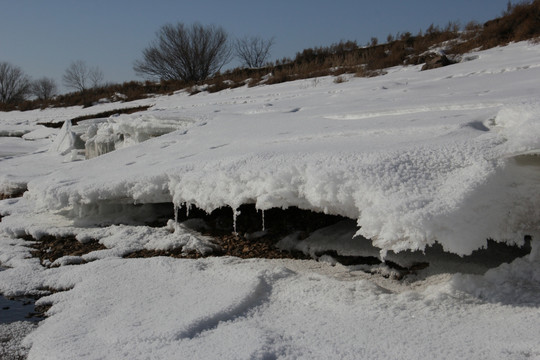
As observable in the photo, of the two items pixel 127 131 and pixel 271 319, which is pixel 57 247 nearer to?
pixel 271 319

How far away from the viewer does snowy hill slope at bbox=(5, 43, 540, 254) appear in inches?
81.3

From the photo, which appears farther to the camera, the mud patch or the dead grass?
the dead grass

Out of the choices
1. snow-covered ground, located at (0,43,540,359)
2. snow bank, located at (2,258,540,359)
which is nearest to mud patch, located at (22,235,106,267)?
snow-covered ground, located at (0,43,540,359)

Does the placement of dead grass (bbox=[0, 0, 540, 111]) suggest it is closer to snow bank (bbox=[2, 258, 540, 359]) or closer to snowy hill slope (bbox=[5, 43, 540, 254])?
snowy hill slope (bbox=[5, 43, 540, 254])

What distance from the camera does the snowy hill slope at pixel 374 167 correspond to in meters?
2.06

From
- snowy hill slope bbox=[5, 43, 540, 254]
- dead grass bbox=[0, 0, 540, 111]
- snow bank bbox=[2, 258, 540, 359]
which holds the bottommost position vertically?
snow bank bbox=[2, 258, 540, 359]

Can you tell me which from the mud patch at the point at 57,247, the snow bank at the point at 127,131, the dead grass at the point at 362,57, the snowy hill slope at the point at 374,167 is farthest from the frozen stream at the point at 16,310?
the dead grass at the point at 362,57

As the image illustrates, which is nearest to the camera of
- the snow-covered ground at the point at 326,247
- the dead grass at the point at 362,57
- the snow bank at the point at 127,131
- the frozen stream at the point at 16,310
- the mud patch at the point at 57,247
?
the snow-covered ground at the point at 326,247

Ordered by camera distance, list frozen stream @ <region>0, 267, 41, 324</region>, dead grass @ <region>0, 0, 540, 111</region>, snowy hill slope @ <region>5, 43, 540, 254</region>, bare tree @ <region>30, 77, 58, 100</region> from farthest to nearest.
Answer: bare tree @ <region>30, 77, 58, 100</region>, dead grass @ <region>0, 0, 540, 111</region>, frozen stream @ <region>0, 267, 41, 324</region>, snowy hill slope @ <region>5, 43, 540, 254</region>

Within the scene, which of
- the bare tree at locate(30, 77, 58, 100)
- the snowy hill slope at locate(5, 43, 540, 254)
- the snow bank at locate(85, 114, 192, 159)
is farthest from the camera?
the bare tree at locate(30, 77, 58, 100)

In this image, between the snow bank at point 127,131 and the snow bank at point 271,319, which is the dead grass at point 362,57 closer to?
the snow bank at point 127,131

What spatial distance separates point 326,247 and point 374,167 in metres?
0.73

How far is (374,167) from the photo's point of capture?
7.93 ft

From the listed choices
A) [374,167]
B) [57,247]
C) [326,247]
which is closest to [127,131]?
[57,247]
